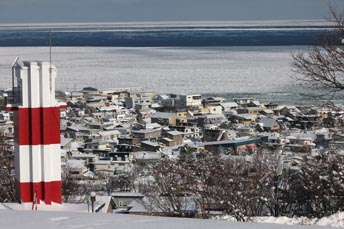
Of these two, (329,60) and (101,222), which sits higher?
(329,60)

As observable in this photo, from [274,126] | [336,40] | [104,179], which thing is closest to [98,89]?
[274,126]

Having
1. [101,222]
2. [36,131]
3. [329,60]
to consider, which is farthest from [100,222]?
[329,60]

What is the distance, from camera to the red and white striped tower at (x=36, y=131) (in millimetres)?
3959

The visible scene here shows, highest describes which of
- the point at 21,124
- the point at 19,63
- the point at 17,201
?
the point at 19,63

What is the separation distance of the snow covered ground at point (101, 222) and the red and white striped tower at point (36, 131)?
88 centimetres

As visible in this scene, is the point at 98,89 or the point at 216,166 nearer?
the point at 216,166

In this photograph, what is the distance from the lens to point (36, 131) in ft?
13.1

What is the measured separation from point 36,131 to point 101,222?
1.18m

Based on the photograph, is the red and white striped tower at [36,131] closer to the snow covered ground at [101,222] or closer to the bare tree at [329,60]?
the snow covered ground at [101,222]

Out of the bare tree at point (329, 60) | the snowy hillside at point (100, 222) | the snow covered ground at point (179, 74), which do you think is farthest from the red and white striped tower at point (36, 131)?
the snow covered ground at point (179, 74)

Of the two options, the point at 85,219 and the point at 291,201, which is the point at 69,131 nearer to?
the point at 291,201

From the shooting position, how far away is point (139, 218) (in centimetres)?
303

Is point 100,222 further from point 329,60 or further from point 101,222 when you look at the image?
point 329,60

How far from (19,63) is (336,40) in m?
3.55
